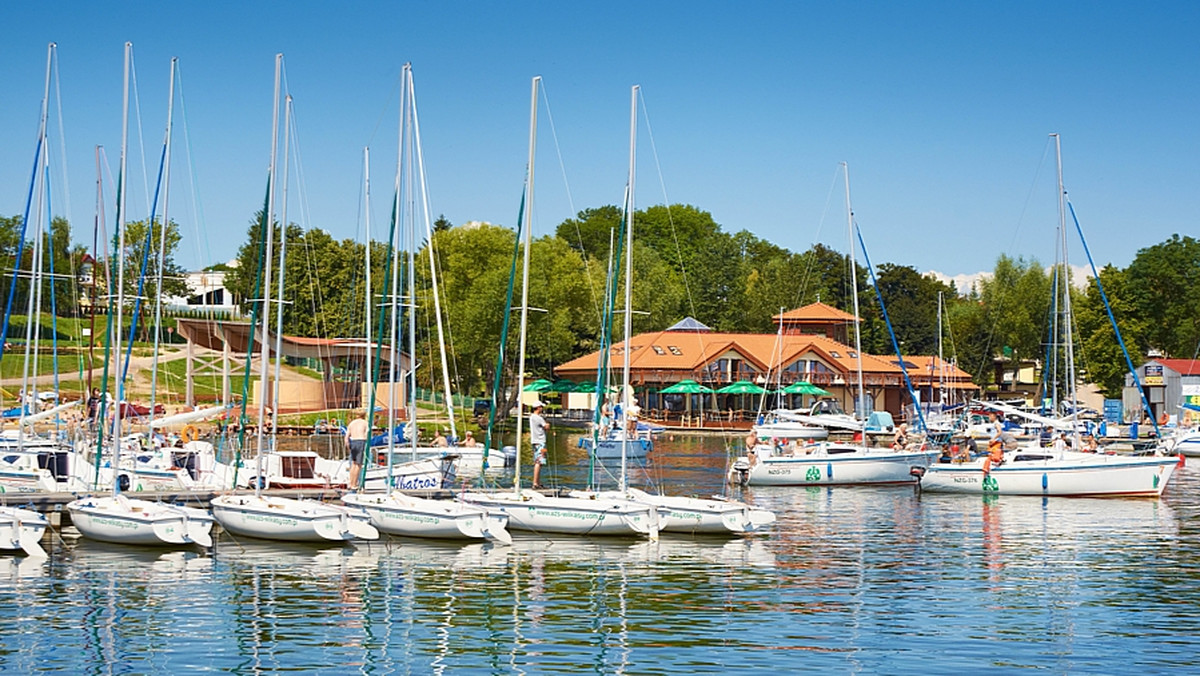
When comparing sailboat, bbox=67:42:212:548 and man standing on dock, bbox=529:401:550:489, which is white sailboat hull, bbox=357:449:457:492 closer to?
man standing on dock, bbox=529:401:550:489

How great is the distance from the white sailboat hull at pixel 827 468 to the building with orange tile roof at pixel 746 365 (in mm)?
38378

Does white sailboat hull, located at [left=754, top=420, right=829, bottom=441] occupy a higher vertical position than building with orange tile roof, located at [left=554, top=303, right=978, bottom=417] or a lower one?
lower

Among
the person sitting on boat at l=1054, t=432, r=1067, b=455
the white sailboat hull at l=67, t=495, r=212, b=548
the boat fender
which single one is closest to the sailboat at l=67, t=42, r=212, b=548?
the white sailboat hull at l=67, t=495, r=212, b=548

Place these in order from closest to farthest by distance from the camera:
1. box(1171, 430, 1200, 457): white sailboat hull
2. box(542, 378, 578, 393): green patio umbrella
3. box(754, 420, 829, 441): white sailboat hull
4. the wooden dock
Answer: the wooden dock
box(1171, 430, 1200, 457): white sailboat hull
box(754, 420, 829, 441): white sailboat hull
box(542, 378, 578, 393): green patio umbrella

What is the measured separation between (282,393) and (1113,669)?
202 feet

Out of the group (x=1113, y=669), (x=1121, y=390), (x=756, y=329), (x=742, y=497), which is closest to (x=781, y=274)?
(x=756, y=329)

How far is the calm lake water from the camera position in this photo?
1894cm

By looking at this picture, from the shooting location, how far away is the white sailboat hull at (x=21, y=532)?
2655 centimetres

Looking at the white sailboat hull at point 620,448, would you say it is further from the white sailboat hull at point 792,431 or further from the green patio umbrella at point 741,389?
the green patio umbrella at point 741,389

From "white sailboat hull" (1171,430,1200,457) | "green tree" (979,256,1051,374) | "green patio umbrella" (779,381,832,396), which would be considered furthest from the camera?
"green tree" (979,256,1051,374)

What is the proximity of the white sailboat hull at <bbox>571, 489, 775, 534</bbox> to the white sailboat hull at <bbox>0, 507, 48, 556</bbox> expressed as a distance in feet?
40.3

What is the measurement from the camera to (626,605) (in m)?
22.9

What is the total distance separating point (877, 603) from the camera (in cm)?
2322

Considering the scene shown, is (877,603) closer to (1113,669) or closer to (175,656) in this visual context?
(1113,669)
